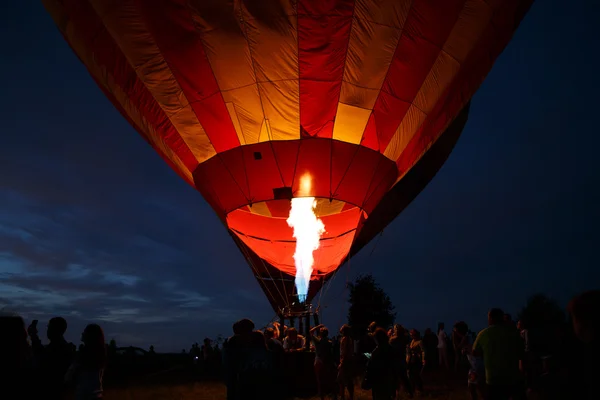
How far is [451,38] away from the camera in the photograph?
7.04 metres

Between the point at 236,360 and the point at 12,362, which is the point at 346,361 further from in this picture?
the point at 12,362

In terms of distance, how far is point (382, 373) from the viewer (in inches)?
168

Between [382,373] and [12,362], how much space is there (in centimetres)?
323

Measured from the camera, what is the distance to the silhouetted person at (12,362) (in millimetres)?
1714

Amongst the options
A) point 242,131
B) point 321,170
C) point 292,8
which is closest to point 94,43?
point 242,131

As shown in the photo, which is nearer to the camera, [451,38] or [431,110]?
[451,38]

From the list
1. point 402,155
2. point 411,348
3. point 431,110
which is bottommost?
point 411,348

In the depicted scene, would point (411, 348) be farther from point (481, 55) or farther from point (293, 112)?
point (481, 55)

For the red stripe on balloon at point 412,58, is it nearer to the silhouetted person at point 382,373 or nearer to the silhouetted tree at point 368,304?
the silhouetted person at point 382,373

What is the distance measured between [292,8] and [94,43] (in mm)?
3261

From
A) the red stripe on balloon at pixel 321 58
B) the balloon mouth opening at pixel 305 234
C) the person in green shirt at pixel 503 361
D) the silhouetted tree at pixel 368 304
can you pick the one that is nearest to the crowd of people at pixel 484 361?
the person in green shirt at pixel 503 361

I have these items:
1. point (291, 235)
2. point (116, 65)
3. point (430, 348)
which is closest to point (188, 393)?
point (291, 235)

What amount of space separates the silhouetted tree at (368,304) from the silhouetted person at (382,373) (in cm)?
2944

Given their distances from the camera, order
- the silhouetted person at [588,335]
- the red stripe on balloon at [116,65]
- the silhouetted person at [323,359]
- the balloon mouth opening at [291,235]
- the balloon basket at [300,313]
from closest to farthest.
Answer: the silhouetted person at [588,335]
the silhouetted person at [323,359]
the red stripe on balloon at [116,65]
the balloon basket at [300,313]
the balloon mouth opening at [291,235]
